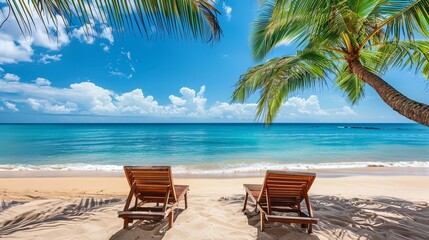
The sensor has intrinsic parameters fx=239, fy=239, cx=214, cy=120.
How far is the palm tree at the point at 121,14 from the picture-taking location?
45.7 inches

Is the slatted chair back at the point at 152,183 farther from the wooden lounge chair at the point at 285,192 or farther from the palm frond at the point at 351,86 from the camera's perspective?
the palm frond at the point at 351,86

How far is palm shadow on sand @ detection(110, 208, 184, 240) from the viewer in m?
3.09

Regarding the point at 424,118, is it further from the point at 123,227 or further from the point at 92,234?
the point at 92,234

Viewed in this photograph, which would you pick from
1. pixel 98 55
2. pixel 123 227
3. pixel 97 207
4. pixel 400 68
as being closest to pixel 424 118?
pixel 400 68

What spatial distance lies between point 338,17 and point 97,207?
5.07m

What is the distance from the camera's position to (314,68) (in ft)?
15.0

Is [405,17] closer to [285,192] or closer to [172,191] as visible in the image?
[285,192]

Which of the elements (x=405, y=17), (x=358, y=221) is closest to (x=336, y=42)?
(x=405, y=17)

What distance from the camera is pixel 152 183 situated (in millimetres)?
3625

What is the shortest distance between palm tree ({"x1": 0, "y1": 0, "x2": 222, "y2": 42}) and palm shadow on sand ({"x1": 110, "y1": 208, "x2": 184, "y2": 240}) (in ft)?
8.62

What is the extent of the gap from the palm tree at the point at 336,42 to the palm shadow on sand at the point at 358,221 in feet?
5.38

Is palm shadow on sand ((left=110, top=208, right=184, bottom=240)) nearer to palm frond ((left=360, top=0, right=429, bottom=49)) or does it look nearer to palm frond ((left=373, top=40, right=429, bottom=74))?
palm frond ((left=360, top=0, right=429, bottom=49))

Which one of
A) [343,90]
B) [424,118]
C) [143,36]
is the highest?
[343,90]

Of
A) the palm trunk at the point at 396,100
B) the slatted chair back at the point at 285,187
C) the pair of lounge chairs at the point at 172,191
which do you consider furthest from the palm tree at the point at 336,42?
the pair of lounge chairs at the point at 172,191
